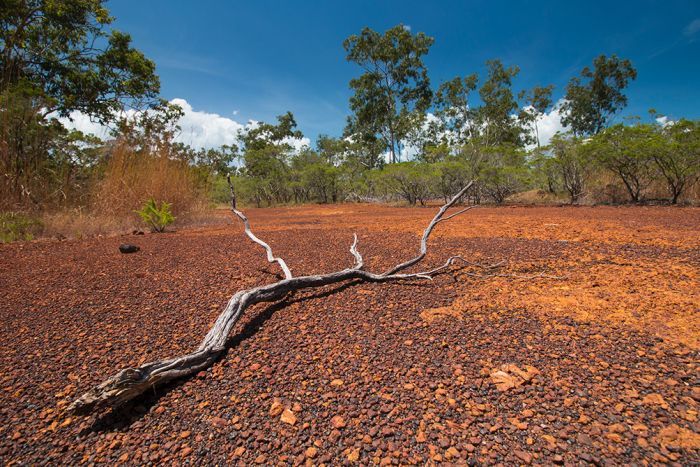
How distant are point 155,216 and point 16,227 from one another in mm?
1583

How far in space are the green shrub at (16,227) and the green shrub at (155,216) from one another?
1.22 metres

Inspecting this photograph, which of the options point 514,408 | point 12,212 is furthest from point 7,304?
point 12,212

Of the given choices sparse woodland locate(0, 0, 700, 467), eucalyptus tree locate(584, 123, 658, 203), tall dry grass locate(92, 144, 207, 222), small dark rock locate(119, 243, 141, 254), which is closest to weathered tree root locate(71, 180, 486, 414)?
sparse woodland locate(0, 0, 700, 467)

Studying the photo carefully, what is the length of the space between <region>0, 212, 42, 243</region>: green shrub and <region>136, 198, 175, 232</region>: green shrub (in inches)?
48.0

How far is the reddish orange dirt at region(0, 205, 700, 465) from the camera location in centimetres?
89

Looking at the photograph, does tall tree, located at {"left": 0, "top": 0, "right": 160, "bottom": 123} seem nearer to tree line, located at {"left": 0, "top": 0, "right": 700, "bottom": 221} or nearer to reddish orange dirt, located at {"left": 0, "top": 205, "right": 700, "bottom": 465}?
tree line, located at {"left": 0, "top": 0, "right": 700, "bottom": 221}

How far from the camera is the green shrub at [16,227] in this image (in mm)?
3902

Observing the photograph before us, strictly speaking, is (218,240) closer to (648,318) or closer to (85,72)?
(648,318)

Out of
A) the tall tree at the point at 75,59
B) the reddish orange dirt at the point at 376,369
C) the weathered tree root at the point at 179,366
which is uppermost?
the tall tree at the point at 75,59

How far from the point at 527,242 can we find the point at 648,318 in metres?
2.07

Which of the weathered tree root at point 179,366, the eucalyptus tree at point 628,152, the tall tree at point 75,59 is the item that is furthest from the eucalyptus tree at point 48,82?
the eucalyptus tree at point 628,152

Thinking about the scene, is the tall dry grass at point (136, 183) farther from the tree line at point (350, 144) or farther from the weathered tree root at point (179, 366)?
the weathered tree root at point (179, 366)

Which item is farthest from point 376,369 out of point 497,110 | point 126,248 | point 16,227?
point 497,110

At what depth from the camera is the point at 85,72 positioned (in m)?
7.69
